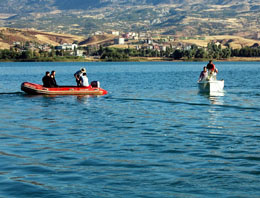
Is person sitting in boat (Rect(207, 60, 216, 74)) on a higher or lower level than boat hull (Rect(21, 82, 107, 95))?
higher

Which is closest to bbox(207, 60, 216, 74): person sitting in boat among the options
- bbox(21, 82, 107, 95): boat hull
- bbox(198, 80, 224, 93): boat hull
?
bbox(198, 80, 224, 93): boat hull

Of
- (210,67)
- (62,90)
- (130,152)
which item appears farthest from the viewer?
(210,67)

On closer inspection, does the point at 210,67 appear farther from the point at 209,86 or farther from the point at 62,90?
the point at 62,90

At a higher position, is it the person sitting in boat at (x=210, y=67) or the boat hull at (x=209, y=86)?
the person sitting in boat at (x=210, y=67)

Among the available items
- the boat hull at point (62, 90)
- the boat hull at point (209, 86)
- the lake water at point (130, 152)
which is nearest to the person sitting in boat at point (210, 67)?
the boat hull at point (209, 86)

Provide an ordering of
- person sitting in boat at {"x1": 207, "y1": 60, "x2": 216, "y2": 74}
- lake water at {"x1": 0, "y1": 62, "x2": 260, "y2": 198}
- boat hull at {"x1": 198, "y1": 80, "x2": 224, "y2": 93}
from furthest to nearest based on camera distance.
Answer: boat hull at {"x1": 198, "y1": 80, "x2": 224, "y2": 93}
person sitting in boat at {"x1": 207, "y1": 60, "x2": 216, "y2": 74}
lake water at {"x1": 0, "y1": 62, "x2": 260, "y2": 198}

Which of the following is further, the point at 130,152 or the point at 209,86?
the point at 209,86

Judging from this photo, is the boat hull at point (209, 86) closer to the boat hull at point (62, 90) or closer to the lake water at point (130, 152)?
the boat hull at point (62, 90)

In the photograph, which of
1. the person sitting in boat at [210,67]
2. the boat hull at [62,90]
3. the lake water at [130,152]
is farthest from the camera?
the person sitting in boat at [210,67]

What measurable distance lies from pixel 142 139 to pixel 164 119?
6557 millimetres

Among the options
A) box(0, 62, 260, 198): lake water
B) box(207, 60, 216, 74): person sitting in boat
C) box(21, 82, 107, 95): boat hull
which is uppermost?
box(207, 60, 216, 74): person sitting in boat

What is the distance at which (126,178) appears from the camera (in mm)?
13656

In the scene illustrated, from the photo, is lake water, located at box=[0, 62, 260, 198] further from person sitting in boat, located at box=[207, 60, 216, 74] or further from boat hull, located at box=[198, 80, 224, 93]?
boat hull, located at box=[198, 80, 224, 93]

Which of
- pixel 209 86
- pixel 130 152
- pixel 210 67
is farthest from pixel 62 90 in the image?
pixel 130 152
